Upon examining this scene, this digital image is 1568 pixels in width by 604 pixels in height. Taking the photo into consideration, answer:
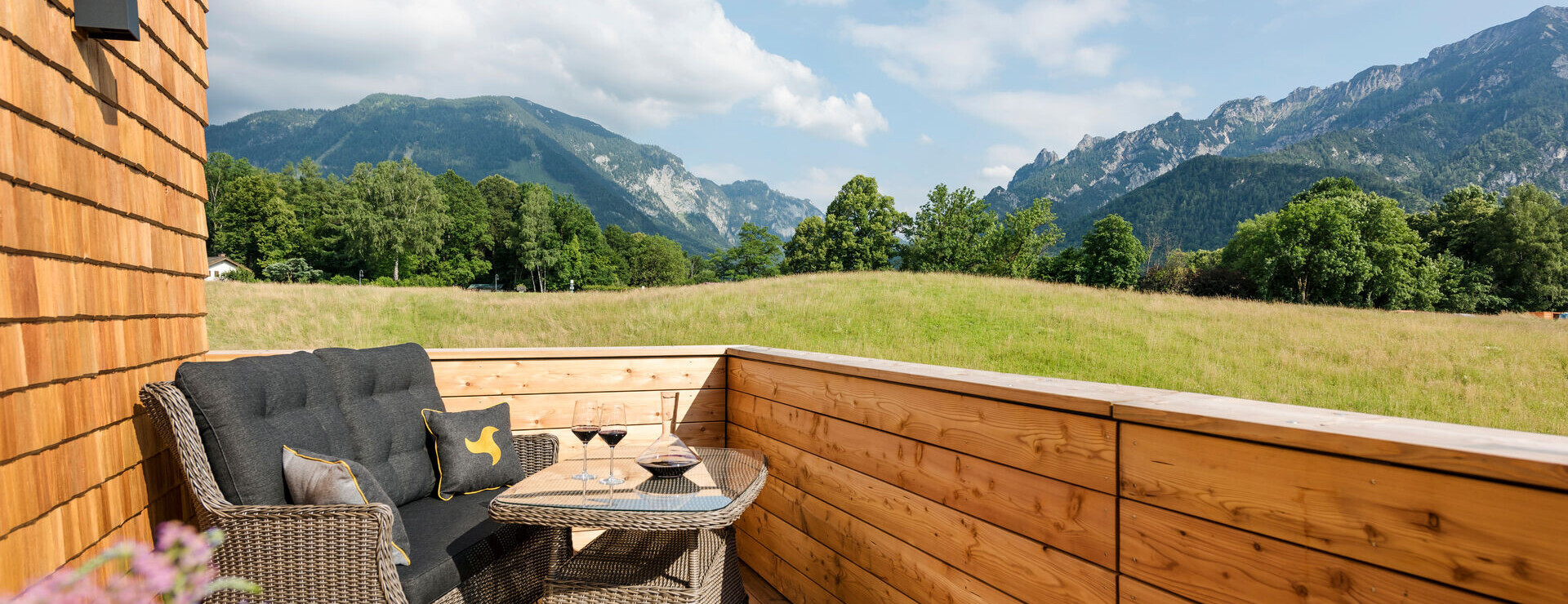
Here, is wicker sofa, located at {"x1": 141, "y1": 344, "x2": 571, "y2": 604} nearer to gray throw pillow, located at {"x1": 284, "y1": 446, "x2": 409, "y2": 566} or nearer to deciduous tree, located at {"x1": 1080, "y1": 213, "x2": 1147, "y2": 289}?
gray throw pillow, located at {"x1": 284, "y1": 446, "x2": 409, "y2": 566}

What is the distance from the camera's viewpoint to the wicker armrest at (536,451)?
10.0ft

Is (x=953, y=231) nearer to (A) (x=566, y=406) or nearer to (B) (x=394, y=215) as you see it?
(B) (x=394, y=215)

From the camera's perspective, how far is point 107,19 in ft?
5.94

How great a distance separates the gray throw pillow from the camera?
2.12 meters

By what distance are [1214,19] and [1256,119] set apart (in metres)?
223

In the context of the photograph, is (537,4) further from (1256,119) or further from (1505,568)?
(1256,119)

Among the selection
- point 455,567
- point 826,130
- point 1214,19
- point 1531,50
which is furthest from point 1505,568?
point 1531,50

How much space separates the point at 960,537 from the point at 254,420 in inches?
90.5

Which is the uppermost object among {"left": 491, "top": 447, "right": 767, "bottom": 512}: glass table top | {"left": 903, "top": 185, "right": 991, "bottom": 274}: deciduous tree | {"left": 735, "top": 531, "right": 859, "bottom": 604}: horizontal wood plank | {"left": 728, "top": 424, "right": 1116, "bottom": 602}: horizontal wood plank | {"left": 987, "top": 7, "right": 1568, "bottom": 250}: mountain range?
{"left": 987, "top": 7, "right": 1568, "bottom": 250}: mountain range

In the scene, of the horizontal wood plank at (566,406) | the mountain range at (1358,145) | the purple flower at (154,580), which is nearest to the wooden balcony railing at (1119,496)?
the horizontal wood plank at (566,406)

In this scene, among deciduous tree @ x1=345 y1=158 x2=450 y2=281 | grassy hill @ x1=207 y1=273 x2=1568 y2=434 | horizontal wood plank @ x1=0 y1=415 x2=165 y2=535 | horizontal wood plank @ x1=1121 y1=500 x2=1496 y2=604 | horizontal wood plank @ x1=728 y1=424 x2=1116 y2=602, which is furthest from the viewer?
deciduous tree @ x1=345 y1=158 x2=450 y2=281

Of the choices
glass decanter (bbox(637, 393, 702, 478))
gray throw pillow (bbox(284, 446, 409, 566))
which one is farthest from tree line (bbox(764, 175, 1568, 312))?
gray throw pillow (bbox(284, 446, 409, 566))

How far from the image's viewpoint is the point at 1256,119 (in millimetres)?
183250

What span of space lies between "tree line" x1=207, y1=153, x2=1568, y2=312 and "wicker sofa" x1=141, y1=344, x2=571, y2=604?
22.8m
